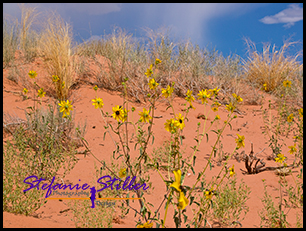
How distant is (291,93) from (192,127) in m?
3.30

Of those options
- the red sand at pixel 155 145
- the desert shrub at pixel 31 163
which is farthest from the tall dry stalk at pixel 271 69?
the desert shrub at pixel 31 163

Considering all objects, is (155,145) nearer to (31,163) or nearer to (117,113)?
(31,163)

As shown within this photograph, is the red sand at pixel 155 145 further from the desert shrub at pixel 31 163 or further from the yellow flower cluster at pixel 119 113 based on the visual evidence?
the yellow flower cluster at pixel 119 113

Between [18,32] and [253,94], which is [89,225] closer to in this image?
[253,94]

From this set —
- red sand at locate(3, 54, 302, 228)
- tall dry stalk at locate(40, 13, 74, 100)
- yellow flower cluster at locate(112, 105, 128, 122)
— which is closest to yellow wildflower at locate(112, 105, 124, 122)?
yellow flower cluster at locate(112, 105, 128, 122)

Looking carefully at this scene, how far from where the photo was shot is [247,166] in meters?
3.27

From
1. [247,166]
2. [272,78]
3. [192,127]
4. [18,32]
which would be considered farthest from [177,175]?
[18,32]

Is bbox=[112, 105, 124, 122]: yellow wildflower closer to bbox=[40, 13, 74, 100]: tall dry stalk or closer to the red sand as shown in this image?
the red sand

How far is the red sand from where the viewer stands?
2.06 metres

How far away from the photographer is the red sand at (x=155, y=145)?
2.06 m

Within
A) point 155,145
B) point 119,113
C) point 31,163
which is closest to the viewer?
point 119,113

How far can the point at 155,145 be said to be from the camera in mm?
4016

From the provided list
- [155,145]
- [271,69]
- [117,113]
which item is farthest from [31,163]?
[271,69]

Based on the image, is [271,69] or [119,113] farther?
[271,69]
